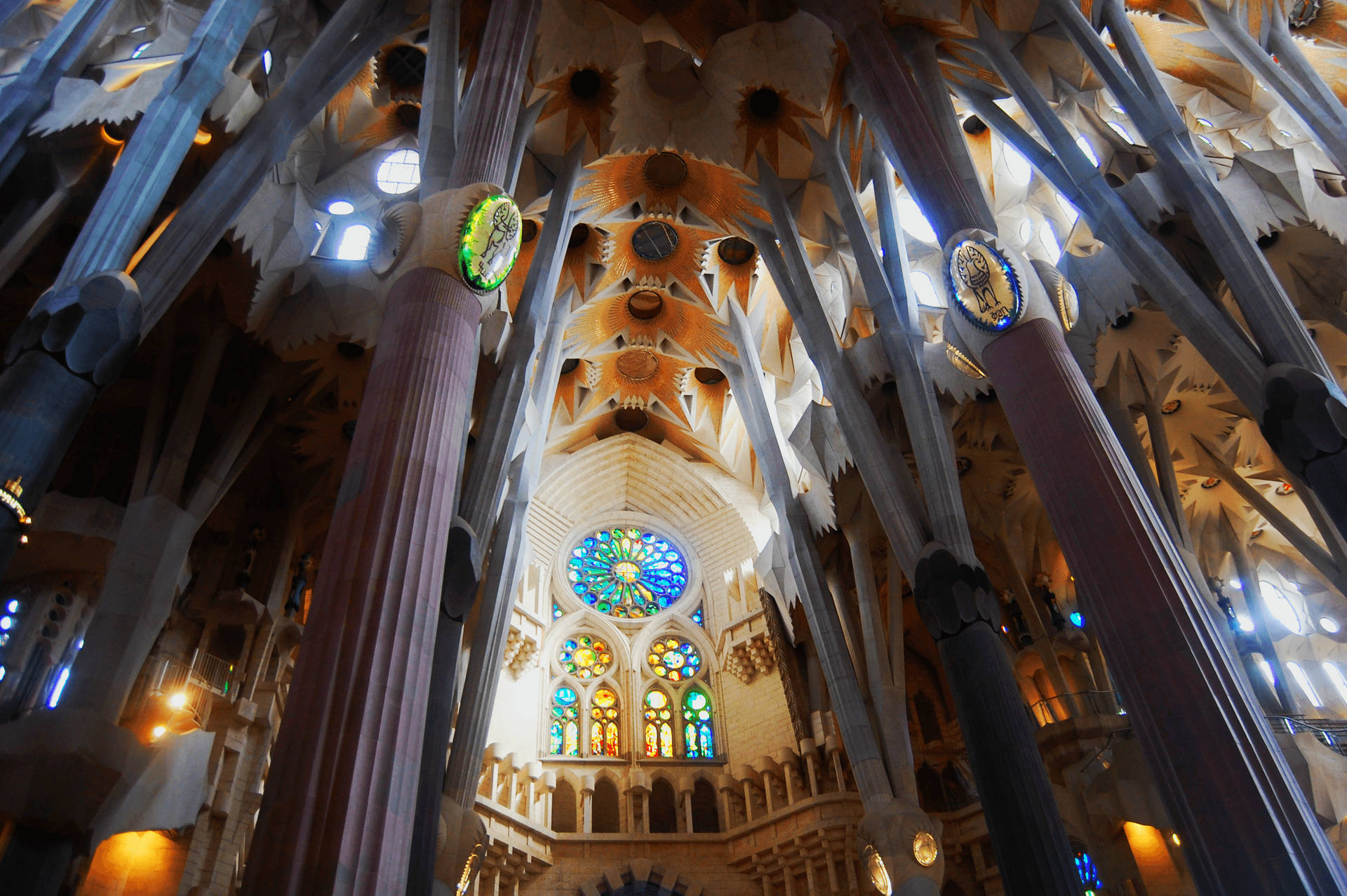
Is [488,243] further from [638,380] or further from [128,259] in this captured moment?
[638,380]

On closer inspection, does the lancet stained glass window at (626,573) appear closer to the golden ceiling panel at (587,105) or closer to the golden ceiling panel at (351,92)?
the golden ceiling panel at (587,105)

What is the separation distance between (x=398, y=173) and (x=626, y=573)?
9.58m

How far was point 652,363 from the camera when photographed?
2067cm

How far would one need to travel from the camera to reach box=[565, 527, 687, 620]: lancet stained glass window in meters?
20.3

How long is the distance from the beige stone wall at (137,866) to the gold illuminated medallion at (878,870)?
8657 mm

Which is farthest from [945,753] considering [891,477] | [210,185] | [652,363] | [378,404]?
[210,185]

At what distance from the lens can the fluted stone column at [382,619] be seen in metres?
5.05

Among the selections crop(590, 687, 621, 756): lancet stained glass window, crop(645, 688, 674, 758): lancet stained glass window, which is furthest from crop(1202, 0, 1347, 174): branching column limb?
crop(590, 687, 621, 756): lancet stained glass window

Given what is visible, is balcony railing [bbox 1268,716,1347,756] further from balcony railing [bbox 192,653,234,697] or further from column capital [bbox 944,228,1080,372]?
balcony railing [bbox 192,653,234,697]

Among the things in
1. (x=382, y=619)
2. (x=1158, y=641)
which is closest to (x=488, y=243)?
(x=382, y=619)

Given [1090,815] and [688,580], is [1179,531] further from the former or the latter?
[688,580]

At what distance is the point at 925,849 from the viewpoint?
12367mm

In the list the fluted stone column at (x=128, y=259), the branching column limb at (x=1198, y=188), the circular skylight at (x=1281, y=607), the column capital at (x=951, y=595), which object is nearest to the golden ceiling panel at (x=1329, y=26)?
the branching column limb at (x=1198, y=188)

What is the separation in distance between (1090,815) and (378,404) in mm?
12572
